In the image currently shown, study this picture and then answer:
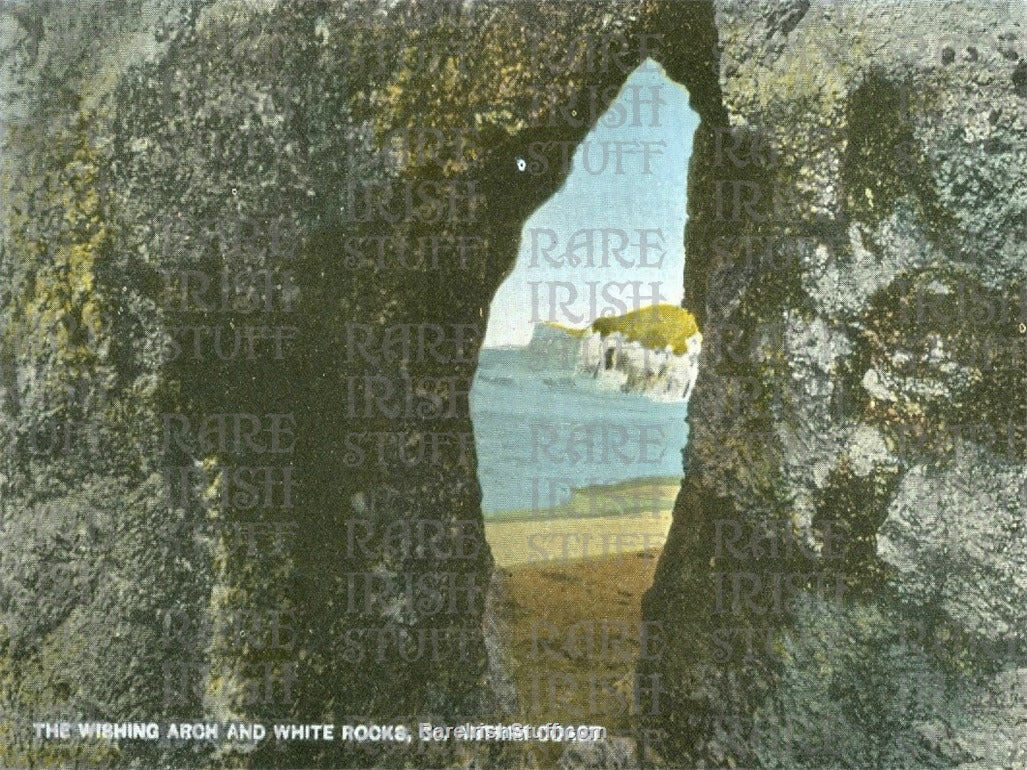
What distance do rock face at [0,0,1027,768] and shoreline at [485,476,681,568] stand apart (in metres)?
0.14

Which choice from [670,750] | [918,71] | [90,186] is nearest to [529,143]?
[918,71]

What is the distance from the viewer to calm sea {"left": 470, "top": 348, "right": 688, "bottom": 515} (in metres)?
1.84

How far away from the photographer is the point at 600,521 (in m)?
1.85

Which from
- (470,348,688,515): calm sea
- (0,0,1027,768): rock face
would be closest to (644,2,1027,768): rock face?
(0,0,1027,768): rock face

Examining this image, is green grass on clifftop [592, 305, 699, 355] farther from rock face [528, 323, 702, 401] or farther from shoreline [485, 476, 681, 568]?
shoreline [485, 476, 681, 568]

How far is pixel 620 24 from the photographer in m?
Answer: 1.77

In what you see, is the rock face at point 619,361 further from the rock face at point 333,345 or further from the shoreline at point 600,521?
the shoreline at point 600,521

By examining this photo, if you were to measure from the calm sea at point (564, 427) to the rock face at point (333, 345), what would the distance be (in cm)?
8

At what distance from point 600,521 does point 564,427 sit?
0.73 ft

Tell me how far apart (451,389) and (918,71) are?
1.16 meters

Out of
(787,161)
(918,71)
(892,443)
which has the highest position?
(918,71)

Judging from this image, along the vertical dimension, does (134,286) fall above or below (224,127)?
below

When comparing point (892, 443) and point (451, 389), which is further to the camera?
point (451, 389)

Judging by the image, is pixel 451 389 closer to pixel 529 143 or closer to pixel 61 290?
pixel 529 143
